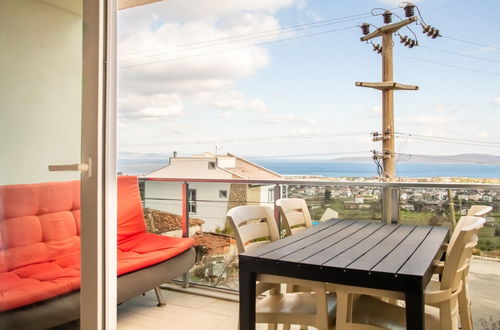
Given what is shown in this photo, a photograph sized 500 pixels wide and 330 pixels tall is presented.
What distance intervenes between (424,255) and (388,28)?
807 centimetres

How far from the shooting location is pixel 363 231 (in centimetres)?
241

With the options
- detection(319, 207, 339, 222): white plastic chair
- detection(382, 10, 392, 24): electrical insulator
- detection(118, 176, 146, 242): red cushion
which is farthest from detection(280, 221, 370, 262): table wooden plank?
detection(382, 10, 392, 24): electrical insulator

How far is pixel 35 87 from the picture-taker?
1.74m

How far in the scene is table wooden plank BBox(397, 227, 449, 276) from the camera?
1.47 metres

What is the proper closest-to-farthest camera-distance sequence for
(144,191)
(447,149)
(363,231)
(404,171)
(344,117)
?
(363,231), (144,191), (404,171), (447,149), (344,117)

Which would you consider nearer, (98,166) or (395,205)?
(98,166)

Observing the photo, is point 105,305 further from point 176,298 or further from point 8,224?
point 176,298

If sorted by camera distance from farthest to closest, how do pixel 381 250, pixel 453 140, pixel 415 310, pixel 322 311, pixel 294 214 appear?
1. pixel 453 140
2. pixel 294 214
3. pixel 381 250
4. pixel 322 311
5. pixel 415 310

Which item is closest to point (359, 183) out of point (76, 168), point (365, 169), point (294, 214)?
point (294, 214)

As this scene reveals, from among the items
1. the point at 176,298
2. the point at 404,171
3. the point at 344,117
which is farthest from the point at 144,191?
the point at 344,117

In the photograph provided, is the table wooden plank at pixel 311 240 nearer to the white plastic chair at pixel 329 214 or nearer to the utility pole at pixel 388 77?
the white plastic chair at pixel 329 214

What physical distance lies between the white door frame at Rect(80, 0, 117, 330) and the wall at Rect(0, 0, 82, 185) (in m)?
0.09

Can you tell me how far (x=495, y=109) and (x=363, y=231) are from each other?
1055cm

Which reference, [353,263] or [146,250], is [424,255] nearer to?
[353,263]
